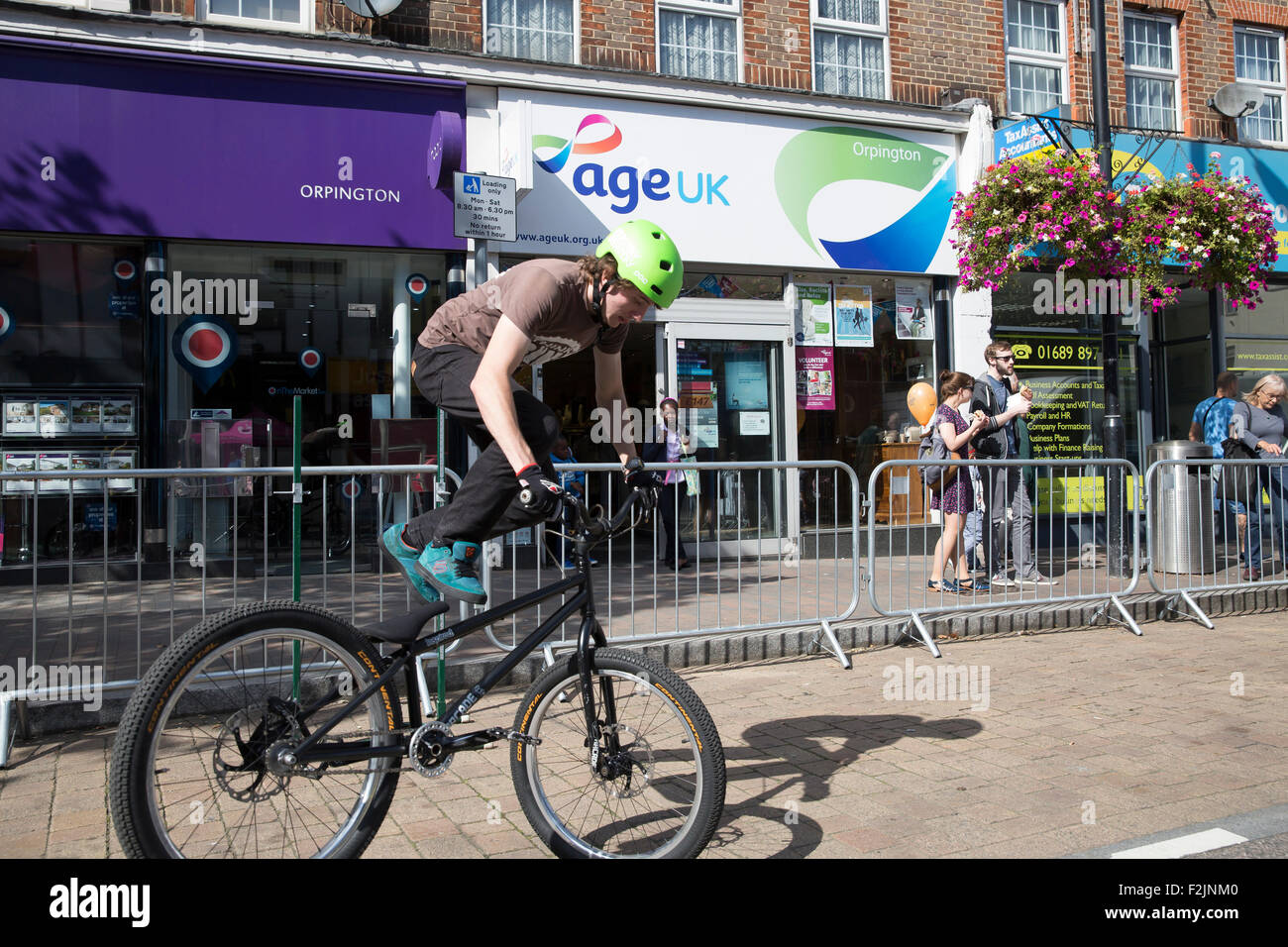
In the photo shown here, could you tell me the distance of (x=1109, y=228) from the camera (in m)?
9.14

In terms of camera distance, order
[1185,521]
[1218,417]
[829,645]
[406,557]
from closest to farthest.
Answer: [406,557] → [829,645] → [1185,521] → [1218,417]

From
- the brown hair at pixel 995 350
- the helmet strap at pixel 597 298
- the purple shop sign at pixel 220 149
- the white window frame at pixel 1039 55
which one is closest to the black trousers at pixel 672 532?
the helmet strap at pixel 597 298

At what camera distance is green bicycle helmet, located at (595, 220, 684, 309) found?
3.11 meters

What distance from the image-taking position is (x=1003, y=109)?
12.2m

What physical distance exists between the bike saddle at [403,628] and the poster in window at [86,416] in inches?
292

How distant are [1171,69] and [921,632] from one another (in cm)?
1054

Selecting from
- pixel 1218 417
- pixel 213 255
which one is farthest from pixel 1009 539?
pixel 213 255

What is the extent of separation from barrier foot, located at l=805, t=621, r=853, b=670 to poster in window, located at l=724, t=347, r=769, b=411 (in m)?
5.05

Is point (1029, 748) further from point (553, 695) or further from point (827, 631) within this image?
point (553, 695)

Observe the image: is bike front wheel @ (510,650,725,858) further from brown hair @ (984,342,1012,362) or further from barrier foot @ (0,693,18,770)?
brown hair @ (984,342,1012,362)

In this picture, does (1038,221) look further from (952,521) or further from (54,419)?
(54,419)

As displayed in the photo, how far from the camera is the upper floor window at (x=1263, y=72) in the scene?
44.7 ft
